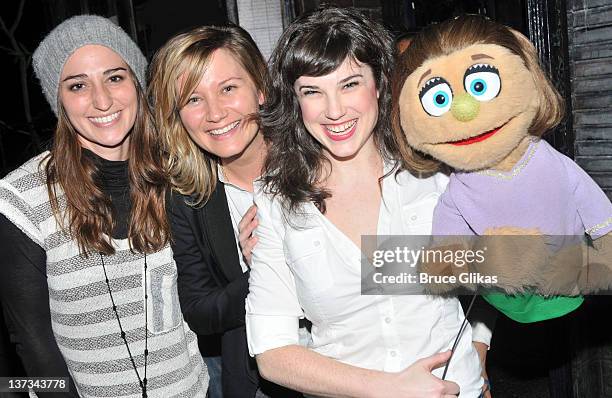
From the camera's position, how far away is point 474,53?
1607 mm

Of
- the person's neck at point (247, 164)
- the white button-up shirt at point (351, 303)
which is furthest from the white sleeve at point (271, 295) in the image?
the person's neck at point (247, 164)

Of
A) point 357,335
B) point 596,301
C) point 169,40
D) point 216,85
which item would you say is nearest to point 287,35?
point 216,85

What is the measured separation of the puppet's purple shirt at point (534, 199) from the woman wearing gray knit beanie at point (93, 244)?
114 cm

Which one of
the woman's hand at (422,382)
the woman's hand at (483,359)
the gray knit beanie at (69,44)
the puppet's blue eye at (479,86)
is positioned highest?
the gray knit beanie at (69,44)

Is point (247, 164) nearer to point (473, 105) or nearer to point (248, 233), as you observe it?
point (248, 233)

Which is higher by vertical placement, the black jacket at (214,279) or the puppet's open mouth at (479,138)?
the puppet's open mouth at (479,138)

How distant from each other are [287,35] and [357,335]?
937 mm

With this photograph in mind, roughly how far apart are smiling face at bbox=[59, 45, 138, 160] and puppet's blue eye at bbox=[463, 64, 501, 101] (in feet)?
4.36

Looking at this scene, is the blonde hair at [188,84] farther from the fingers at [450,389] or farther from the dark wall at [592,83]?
the dark wall at [592,83]

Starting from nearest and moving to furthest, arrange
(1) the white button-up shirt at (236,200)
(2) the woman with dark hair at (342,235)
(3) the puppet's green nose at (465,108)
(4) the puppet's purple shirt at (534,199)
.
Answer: (3) the puppet's green nose at (465,108), (4) the puppet's purple shirt at (534,199), (2) the woman with dark hair at (342,235), (1) the white button-up shirt at (236,200)

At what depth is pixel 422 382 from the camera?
173cm

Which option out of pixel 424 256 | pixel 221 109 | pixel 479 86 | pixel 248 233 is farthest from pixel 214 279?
pixel 479 86

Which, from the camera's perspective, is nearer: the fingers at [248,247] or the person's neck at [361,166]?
the person's neck at [361,166]

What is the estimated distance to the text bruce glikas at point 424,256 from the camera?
1.76 meters
